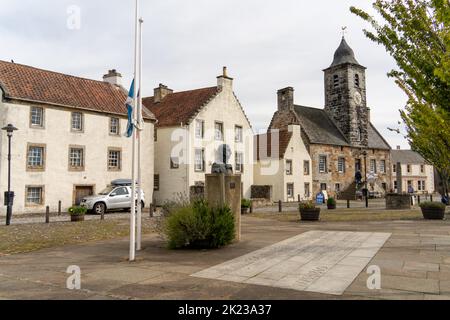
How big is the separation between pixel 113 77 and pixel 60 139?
9.72m

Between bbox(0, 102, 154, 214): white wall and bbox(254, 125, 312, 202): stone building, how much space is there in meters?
14.0

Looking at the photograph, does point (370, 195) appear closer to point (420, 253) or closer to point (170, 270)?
point (420, 253)

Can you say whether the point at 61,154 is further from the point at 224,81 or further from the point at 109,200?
the point at 224,81

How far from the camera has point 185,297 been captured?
5.52 meters

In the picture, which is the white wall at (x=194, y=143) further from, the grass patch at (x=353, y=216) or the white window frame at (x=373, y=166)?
the white window frame at (x=373, y=166)

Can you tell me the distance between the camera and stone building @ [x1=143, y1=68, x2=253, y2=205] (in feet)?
102

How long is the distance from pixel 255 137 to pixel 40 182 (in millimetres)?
24163

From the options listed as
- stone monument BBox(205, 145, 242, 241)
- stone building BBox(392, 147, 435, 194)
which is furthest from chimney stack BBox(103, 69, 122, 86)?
stone building BBox(392, 147, 435, 194)

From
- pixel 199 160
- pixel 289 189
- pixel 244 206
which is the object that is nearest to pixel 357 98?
pixel 289 189

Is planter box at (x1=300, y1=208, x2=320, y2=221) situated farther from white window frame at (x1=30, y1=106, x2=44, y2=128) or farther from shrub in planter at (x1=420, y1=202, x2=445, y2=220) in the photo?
white window frame at (x1=30, y1=106, x2=44, y2=128)

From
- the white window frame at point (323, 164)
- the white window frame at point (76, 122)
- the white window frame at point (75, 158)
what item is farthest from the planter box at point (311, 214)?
the white window frame at point (323, 164)

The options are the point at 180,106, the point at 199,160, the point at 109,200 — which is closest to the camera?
the point at 109,200

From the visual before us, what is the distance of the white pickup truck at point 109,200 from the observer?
23.4 metres

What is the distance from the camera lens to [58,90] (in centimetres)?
2634
